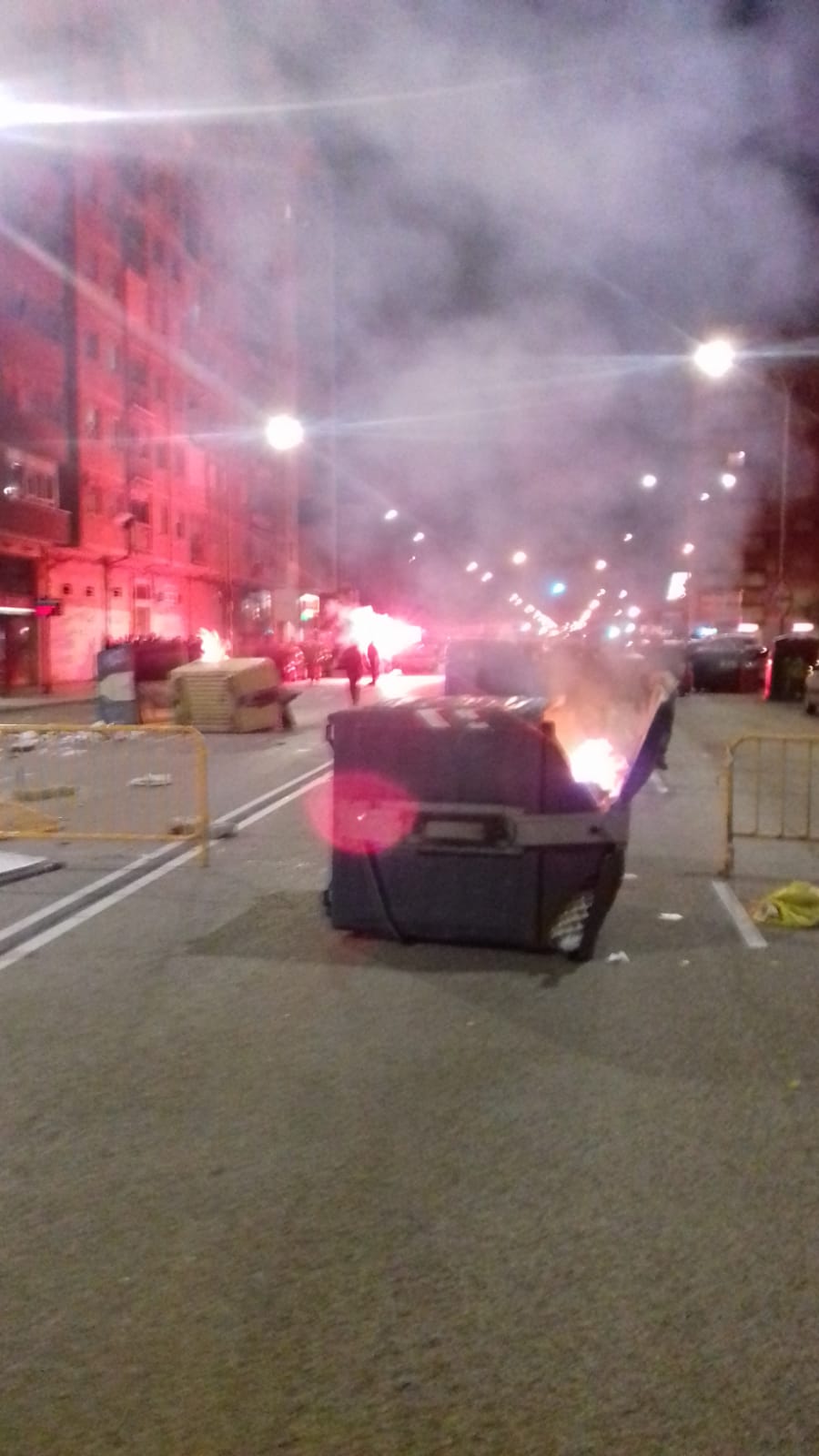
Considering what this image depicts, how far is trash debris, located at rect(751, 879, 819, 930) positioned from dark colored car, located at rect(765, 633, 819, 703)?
20267mm

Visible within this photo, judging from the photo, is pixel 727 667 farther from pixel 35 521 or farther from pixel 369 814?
pixel 369 814

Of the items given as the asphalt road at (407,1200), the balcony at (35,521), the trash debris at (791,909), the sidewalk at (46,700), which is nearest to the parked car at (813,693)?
the sidewalk at (46,700)

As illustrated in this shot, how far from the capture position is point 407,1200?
354 cm

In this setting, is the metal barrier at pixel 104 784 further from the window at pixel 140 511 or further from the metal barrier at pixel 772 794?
the window at pixel 140 511

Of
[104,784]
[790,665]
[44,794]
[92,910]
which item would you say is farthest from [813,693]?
[92,910]

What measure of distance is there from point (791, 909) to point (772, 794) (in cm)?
568

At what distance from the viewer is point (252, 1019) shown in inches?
206

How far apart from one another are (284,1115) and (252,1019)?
1068 millimetres

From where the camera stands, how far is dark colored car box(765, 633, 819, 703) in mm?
26812

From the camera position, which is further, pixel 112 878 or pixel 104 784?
pixel 104 784

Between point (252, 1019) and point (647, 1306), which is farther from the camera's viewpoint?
point (252, 1019)

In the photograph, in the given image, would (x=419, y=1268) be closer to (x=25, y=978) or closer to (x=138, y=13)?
(x=25, y=978)

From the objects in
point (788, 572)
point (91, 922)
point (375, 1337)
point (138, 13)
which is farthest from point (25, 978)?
point (788, 572)

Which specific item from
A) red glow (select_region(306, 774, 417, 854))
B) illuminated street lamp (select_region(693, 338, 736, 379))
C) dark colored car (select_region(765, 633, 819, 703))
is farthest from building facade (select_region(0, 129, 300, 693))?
red glow (select_region(306, 774, 417, 854))
